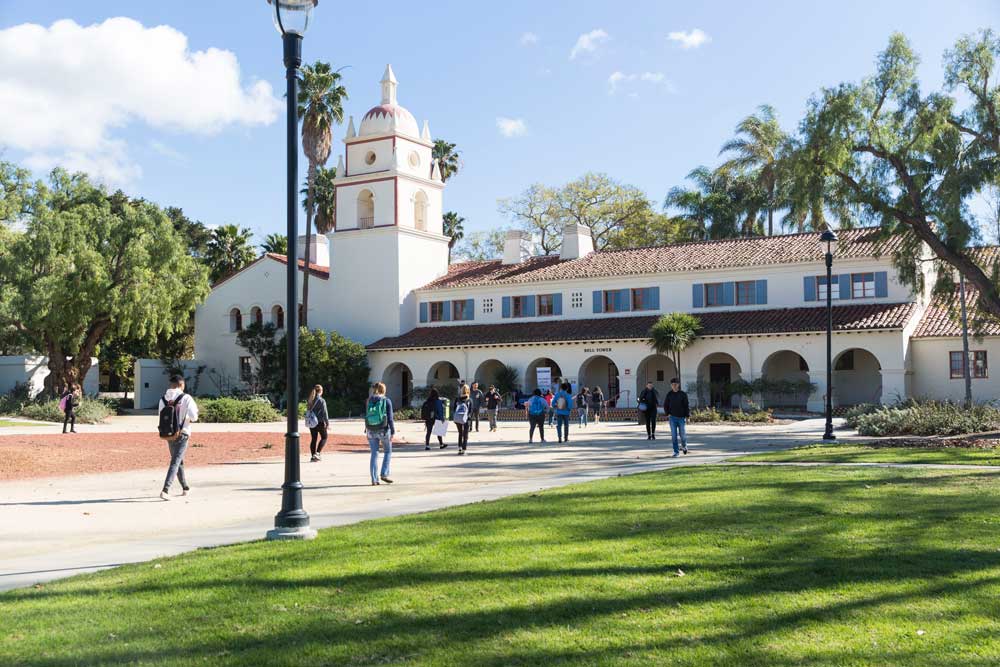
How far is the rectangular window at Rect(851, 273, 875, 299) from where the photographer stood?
40438mm

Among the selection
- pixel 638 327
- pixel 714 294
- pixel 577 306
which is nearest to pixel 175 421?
pixel 638 327

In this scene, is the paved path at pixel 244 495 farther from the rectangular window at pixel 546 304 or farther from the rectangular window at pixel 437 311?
the rectangular window at pixel 437 311

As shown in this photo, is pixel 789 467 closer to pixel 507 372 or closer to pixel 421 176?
pixel 507 372

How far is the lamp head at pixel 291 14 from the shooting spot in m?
9.69

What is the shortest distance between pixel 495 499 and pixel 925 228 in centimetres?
1763

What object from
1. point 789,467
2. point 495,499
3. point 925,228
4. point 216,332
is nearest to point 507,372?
point 216,332

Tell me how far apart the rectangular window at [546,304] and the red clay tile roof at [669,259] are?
96cm

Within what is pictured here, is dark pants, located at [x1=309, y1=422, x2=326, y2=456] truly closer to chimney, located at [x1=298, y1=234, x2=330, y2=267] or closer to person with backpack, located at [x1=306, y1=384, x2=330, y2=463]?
person with backpack, located at [x1=306, y1=384, x2=330, y2=463]

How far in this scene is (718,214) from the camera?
196 feet

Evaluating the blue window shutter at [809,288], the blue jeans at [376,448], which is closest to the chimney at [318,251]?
the blue window shutter at [809,288]

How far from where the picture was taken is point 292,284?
9805mm

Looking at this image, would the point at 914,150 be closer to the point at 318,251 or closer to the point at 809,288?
the point at 809,288

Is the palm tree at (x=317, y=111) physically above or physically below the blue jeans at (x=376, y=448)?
above

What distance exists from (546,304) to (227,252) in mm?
25223
